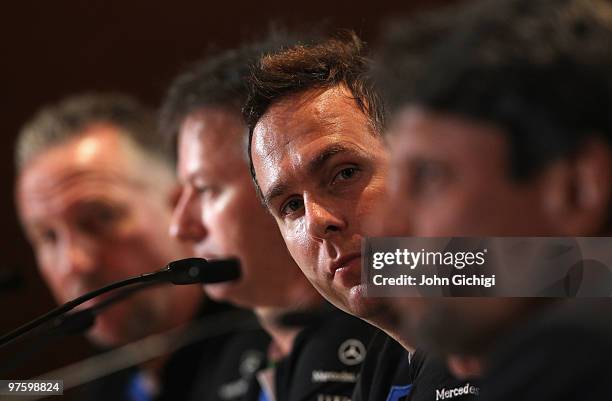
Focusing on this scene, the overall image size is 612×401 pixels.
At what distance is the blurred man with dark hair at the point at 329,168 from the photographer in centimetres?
141

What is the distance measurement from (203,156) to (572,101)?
1.12 metres

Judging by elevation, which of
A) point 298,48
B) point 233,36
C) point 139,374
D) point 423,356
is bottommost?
point 423,356

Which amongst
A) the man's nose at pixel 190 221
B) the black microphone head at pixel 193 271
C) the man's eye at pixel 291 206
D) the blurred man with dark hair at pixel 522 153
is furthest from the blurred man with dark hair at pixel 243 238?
the blurred man with dark hair at pixel 522 153

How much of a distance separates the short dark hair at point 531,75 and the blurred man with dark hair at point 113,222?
4.49 feet

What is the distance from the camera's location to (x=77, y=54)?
2.86 metres

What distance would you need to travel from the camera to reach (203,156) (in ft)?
6.47

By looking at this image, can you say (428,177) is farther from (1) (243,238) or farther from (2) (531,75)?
(1) (243,238)

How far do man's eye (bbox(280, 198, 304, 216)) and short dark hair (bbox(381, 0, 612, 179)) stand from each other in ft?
1.68

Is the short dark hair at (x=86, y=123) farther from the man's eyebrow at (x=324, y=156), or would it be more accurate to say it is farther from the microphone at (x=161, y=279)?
the man's eyebrow at (x=324, y=156)

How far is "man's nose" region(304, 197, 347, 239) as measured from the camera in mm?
1409

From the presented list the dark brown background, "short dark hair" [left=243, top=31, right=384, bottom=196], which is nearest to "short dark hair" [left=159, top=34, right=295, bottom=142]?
"short dark hair" [left=243, top=31, right=384, bottom=196]

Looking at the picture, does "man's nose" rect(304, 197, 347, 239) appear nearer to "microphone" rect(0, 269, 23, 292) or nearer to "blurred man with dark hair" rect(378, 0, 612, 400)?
"blurred man with dark hair" rect(378, 0, 612, 400)

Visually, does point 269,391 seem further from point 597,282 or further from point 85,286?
point 597,282

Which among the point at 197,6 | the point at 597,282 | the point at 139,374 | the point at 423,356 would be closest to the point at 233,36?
the point at 197,6
